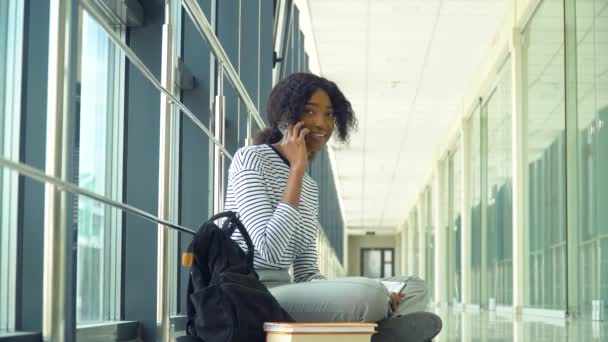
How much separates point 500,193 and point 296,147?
22.1ft

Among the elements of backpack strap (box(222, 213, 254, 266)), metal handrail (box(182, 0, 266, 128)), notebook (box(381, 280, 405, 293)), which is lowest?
notebook (box(381, 280, 405, 293))

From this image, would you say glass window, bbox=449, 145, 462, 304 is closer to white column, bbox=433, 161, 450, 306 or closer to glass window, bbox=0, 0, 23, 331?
white column, bbox=433, 161, 450, 306

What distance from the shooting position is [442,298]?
539 inches

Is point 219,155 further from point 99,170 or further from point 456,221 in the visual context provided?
point 456,221

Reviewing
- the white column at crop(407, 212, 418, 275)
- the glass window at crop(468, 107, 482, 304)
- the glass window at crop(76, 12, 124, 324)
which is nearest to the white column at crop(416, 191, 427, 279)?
the white column at crop(407, 212, 418, 275)

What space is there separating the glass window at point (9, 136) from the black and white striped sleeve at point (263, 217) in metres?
0.35

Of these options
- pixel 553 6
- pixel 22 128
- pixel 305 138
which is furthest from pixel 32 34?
pixel 553 6

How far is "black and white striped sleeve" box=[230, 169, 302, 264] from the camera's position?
4.63 feet

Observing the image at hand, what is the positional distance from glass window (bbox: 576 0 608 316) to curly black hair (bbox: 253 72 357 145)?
3.19 meters

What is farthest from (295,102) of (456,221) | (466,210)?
(456,221)

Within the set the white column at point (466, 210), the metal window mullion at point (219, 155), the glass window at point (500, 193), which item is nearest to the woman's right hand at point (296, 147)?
the metal window mullion at point (219, 155)

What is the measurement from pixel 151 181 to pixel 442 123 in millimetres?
9580

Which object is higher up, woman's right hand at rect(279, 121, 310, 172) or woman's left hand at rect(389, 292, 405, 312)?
woman's right hand at rect(279, 121, 310, 172)

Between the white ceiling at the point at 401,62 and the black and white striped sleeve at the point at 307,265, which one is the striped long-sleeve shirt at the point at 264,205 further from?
the white ceiling at the point at 401,62
